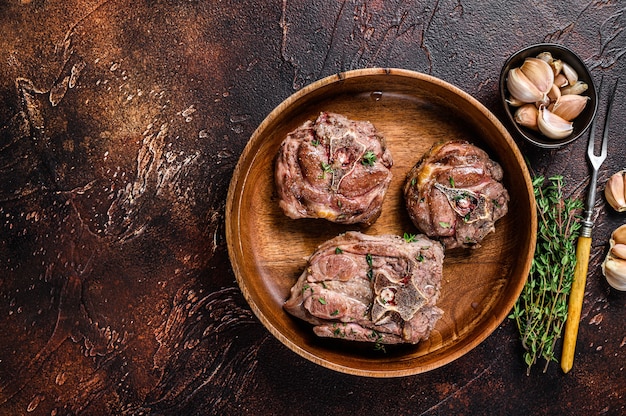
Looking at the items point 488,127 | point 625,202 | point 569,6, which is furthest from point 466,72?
point 625,202

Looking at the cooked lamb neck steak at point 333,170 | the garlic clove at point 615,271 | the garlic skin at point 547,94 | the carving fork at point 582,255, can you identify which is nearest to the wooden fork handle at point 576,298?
the carving fork at point 582,255

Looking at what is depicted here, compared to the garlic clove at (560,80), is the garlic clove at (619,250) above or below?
below

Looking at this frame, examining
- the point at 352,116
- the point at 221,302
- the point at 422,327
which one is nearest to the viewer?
the point at 422,327

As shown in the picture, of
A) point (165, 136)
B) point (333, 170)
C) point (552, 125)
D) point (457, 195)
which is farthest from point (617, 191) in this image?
point (165, 136)

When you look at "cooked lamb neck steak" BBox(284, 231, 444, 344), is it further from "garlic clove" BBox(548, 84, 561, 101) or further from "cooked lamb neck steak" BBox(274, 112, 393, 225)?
"garlic clove" BBox(548, 84, 561, 101)

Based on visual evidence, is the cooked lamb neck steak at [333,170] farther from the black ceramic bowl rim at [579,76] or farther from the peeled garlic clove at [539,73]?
the peeled garlic clove at [539,73]

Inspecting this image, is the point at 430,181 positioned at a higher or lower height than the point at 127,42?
lower

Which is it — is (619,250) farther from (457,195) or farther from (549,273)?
(457,195)

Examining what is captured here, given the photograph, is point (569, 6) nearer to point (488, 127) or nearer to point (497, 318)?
point (488, 127)
